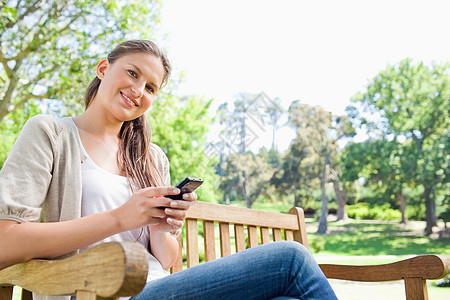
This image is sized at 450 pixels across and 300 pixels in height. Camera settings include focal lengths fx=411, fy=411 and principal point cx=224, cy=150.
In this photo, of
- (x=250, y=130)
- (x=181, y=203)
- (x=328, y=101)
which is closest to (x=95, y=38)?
(x=181, y=203)

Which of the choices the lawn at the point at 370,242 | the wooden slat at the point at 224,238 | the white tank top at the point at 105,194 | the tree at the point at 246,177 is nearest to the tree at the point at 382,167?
the lawn at the point at 370,242

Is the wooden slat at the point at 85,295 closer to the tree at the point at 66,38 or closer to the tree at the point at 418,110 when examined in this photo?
the tree at the point at 66,38

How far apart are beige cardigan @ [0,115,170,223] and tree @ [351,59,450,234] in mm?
7491

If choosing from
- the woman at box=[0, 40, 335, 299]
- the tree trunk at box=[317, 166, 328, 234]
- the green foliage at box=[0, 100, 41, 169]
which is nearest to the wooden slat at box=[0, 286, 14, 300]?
the woman at box=[0, 40, 335, 299]

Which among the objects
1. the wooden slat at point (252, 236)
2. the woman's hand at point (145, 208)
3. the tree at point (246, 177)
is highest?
the woman's hand at point (145, 208)

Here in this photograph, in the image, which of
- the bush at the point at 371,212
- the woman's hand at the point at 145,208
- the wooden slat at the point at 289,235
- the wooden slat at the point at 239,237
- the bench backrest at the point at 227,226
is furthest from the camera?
the bush at the point at 371,212

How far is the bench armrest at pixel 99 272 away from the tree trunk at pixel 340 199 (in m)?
8.46

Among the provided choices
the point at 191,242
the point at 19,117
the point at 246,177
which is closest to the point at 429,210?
the point at 246,177

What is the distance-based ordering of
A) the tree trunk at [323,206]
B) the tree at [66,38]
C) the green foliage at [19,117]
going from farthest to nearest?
1. the tree trunk at [323,206]
2. the green foliage at [19,117]
3. the tree at [66,38]

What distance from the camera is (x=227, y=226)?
4.18 ft

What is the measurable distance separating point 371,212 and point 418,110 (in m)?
2.30

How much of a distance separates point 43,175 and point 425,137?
8.24m

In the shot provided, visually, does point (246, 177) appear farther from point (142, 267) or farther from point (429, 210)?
point (142, 267)

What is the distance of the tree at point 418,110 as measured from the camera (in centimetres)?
735
